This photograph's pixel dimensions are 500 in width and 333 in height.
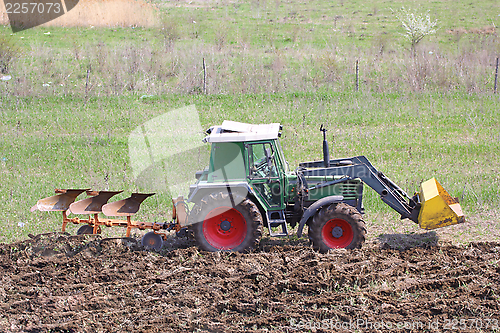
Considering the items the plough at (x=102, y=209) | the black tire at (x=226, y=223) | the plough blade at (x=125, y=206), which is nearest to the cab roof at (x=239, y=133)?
the black tire at (x=226, y=223)

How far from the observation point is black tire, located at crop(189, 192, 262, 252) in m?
7.92

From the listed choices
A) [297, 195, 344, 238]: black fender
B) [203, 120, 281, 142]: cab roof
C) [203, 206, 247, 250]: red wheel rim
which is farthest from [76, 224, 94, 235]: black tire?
[297, 195, 344, 238]: black fender

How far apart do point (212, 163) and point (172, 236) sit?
2.10 meters

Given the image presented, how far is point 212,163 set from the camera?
26.3ft

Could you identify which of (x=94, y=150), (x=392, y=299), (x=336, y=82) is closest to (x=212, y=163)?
(x=392, y=299)

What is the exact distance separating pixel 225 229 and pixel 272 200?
0.93m

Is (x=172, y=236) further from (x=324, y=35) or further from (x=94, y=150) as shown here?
(x=324, y=35)

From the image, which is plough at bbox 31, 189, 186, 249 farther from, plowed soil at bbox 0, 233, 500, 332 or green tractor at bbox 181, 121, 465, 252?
green tractor at bbox 181, 121, 465, 252

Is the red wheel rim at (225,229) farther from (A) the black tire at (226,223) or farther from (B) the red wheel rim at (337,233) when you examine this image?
(B) the red wheel rim at (337,233)

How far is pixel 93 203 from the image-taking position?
8773 millimetres

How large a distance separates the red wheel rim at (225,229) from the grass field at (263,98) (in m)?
2.55

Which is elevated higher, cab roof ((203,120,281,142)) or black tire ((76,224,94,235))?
cab roof ((203,120,281,142))

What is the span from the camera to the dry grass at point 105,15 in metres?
30.5

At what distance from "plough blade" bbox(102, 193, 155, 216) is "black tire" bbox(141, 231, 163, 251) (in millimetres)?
509
